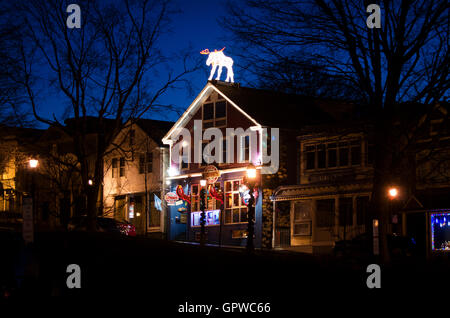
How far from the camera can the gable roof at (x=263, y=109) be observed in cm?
4534

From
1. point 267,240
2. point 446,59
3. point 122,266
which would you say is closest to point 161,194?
point 267,240

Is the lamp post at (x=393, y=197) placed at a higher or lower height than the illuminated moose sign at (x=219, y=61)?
lower

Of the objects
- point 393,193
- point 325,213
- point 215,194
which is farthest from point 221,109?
point 393,193

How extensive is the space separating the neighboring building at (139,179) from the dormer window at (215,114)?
15.3 ft

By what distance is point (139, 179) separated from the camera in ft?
176

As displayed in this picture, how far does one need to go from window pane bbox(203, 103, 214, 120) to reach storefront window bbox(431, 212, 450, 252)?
17.8m

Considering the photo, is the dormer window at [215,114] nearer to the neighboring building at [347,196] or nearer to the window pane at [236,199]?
the window pane at [236,199]

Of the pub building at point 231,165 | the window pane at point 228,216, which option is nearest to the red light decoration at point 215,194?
the pub building at point 231,165

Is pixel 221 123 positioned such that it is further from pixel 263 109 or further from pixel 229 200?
pixel 229 200

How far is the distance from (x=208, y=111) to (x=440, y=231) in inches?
742

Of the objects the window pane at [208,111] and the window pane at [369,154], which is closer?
the window pane at [369,154]

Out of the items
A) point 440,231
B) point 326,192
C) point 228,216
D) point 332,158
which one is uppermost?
point 332,158

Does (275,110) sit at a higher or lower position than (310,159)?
higher

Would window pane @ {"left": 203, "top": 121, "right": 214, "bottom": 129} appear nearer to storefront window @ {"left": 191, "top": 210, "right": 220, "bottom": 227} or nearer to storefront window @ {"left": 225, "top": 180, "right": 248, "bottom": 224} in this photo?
storefront window @ {"left": 225, "top": 180, "right": 248, "bottom": 224}
